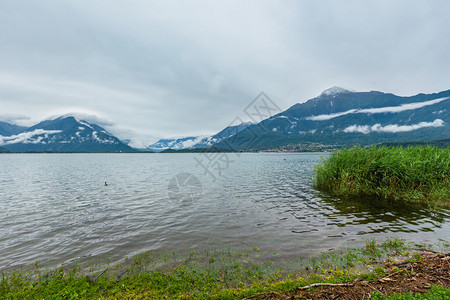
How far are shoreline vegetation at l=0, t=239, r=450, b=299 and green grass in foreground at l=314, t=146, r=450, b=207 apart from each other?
33.3 ft

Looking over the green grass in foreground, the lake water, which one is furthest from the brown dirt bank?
the green grass in foreground

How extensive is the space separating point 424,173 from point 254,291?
21.2 meters

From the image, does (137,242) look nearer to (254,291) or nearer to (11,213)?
(254,291)

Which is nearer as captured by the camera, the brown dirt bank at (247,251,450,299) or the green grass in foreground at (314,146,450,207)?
the brown dirt bank at (247,251,450,299)

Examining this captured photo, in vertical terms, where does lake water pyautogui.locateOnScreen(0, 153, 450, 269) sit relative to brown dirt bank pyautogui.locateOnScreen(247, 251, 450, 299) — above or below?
below

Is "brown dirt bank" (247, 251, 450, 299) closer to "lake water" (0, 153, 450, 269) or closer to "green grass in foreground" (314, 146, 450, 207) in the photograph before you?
"lake water" (0, 153, 450, 269)

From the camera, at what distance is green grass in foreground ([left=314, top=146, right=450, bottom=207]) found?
Result: 17828 mm

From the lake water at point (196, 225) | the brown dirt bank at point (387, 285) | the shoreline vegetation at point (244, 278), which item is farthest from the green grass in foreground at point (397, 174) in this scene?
the brown dirt bank at point (387, 285)

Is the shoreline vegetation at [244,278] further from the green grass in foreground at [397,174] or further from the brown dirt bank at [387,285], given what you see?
the green grass in foreground at [397,174]

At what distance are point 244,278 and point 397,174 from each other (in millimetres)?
18693

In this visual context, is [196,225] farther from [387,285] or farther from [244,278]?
[387,285]

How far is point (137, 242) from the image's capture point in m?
11.5

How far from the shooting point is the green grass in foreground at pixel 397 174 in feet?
58.5

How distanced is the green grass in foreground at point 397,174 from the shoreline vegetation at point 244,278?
33.3 ft
